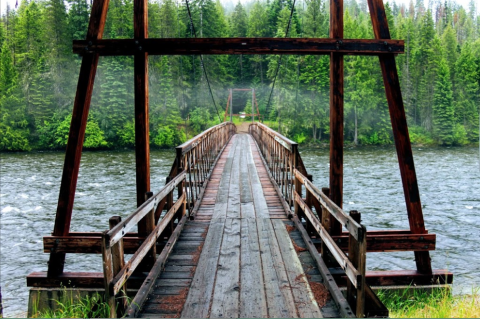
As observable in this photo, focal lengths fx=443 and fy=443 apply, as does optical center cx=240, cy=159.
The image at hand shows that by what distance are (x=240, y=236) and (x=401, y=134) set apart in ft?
7.66

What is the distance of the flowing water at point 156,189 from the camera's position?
367 inches

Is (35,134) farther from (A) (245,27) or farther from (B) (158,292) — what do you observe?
(B) (158,292)

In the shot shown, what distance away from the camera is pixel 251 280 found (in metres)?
3.69

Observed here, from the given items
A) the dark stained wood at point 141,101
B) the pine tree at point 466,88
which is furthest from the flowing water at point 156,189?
the pine tree at point 466,88

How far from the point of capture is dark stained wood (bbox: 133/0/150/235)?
5.21 metres

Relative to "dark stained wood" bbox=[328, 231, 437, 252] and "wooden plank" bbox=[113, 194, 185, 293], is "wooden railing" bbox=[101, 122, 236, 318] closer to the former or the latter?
"wooden plank" bbox=[113, 194, 185, 293]

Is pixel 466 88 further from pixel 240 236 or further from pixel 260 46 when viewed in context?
pixel 240 236

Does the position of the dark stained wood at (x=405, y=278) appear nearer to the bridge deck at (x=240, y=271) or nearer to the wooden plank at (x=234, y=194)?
the bridge deck at (x=240, y=271)

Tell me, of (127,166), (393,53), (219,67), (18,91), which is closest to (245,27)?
(219,67)

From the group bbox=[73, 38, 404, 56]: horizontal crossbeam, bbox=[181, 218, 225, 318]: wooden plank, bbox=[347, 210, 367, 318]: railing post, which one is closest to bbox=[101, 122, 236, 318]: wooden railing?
bbox=[181, 218, 225, 318]: wooden plank

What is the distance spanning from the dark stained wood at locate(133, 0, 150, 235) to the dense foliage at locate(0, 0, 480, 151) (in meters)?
31.6

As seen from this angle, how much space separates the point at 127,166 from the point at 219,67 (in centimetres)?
2434

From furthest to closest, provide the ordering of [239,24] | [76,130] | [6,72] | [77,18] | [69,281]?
[239,24] → [6,72] → [77,18] → [76,130] → [69,281]

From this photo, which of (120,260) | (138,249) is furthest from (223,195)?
(120,260)
